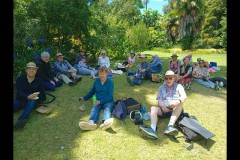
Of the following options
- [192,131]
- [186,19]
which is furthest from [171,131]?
[186,19]

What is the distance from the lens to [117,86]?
8445mm

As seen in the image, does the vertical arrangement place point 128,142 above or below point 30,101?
below

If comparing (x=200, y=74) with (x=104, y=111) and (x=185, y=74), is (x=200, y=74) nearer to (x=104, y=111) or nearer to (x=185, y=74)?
(x=185, y=74)

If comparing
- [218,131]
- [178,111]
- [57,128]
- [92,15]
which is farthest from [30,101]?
[92,15]

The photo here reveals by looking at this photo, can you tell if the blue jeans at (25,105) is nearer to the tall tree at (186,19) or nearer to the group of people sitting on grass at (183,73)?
the group of people sitting on grass at (183,73)

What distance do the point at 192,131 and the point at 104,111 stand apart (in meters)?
1.97

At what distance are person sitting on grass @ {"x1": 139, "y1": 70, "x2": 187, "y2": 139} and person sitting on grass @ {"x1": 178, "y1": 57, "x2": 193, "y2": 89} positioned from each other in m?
3.35

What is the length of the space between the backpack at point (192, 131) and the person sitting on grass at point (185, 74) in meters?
3.70

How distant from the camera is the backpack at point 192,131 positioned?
441 cm

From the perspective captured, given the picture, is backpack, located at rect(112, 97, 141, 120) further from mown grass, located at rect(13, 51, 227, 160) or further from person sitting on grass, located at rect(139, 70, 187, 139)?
person sitting on grass, located at rect(139, 70, 187, 139)

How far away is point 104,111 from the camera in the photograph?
17.3 ft

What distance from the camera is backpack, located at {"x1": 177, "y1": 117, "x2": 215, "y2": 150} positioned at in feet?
14.5

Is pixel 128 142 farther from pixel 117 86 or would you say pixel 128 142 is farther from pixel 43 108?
pixel 117 86
